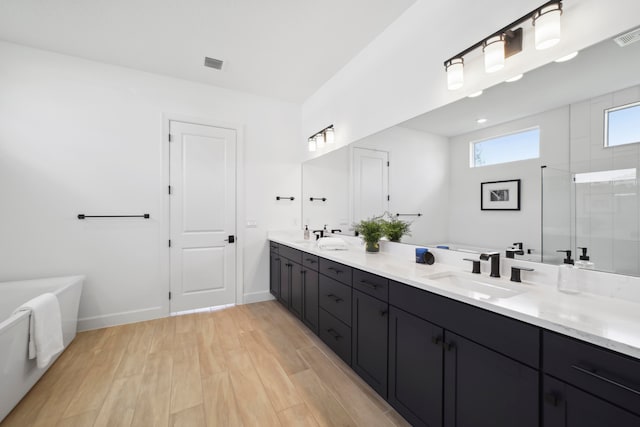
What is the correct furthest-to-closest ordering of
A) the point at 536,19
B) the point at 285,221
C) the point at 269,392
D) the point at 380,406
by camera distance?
the point at 285,221 → the point at 269,392 → the point at 380,406 → the point at 536,19

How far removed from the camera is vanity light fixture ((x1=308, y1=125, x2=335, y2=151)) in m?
3.23

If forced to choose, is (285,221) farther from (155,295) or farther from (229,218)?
(155,295)

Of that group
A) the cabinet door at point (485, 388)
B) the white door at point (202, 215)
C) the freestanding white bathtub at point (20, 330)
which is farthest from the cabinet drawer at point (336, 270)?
the freestanding white bathtub at point (20, 330)

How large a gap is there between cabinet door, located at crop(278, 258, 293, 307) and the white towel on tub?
195 cm

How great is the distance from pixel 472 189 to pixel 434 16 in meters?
1.29

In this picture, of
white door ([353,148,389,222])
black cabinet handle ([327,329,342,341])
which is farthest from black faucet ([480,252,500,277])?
black cabinet handle ([327,329,342,341])

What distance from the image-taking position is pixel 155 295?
10.2 feet

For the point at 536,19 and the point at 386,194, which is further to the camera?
the point at 386,194

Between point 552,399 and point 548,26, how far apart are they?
5.21 feet

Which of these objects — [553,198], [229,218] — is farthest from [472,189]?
[229,218]

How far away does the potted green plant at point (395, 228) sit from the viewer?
2.28 meters

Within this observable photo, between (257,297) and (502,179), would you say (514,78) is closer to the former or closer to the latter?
(502,179)

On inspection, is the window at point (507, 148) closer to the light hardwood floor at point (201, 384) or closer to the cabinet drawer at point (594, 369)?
the cabinet drawer at point (594, 369)

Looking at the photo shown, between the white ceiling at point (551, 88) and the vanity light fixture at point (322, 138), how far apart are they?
1512 millimetres
